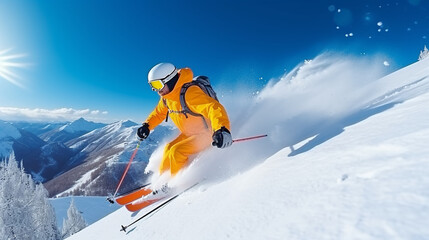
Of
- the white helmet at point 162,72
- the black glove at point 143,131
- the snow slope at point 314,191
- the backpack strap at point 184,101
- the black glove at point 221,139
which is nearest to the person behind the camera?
the snow slope at point 314,191

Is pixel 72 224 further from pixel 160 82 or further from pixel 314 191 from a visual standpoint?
pixel 314 191

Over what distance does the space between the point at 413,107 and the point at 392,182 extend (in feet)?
6.27

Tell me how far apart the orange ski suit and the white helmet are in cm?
16

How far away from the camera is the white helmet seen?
5.16 m

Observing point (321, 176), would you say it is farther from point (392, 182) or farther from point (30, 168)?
point (30, 168)

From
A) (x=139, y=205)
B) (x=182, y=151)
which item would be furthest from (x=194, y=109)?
(x=139, y=205)

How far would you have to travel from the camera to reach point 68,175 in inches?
5743

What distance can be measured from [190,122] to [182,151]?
763mm

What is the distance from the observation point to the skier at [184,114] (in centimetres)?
460

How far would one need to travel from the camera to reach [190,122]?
5.48 metres

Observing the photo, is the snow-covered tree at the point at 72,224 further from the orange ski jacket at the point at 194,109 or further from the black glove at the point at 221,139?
the black glove at the point at 221,139

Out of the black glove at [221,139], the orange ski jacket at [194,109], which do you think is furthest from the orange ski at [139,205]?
the black glove at [221,139]

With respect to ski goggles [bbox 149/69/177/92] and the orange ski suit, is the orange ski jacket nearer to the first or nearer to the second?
the orange ski suit

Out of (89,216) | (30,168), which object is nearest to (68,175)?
(30,168)
